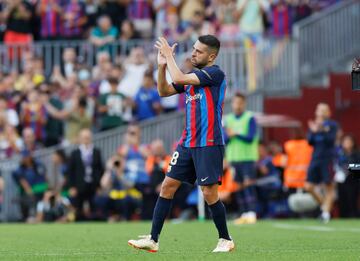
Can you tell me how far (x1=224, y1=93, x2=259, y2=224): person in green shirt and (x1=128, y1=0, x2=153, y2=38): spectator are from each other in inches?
290

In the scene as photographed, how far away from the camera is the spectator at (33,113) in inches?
968

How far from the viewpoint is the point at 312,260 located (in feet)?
35.2

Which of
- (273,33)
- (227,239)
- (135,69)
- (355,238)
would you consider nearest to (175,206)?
(135,69)

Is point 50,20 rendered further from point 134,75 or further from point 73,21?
point 134,75

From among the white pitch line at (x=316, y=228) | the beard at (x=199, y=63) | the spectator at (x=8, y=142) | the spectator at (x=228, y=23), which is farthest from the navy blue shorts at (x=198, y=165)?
the spectator at (x=228, y=23)

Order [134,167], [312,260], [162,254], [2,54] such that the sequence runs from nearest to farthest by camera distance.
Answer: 1. [312,260]
2. [162,254]
3. [134,167]
4. [2,54]

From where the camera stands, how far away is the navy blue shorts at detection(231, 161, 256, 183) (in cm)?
2053

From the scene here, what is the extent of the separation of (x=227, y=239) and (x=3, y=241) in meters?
3.49

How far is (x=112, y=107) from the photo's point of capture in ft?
81.1

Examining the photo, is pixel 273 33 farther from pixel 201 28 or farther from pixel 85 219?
pixel 85 219

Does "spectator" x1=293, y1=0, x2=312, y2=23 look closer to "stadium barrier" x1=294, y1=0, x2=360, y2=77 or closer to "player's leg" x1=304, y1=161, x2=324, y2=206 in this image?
"stadium barrier" x1=294, y1=0, x2=360, y2=77

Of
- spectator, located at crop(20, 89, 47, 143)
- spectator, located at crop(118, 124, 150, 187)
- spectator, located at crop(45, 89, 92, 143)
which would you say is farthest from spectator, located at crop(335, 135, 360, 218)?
spectator, located at crop(20, 89, 47, 143)

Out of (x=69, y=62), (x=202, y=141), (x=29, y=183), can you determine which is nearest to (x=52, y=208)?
(x=29, y=183)

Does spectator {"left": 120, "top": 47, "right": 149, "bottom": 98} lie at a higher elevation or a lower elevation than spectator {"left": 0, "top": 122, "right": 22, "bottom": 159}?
higher
